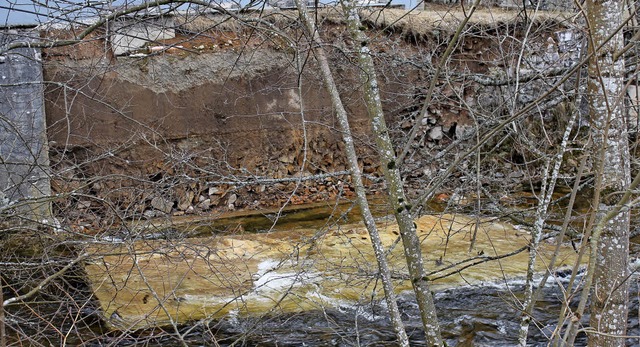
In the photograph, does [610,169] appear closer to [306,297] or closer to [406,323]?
[406,323]

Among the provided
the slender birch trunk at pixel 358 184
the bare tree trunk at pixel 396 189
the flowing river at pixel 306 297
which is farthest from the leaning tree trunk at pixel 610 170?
the flowing river at pixel 306 297

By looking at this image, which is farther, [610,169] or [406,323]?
[406,323]

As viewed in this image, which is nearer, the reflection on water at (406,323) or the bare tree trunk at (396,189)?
the bare tree trunk at (396,189)

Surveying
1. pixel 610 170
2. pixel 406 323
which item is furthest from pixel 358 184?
pixel 406 323

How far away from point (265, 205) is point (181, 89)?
7.66 feet

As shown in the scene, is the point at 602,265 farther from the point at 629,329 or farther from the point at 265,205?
the point at 265,205

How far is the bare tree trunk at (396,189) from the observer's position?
10.5 ft

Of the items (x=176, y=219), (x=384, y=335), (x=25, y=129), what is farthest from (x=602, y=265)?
(x=25, y=129)

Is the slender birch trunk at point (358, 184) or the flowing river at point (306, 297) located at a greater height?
the slender birch trunk at point (358, 184)

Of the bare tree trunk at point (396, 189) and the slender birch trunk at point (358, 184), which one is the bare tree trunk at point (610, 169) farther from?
the slender birch trunk at point (358, 184)

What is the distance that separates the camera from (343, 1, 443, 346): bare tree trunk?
3189 mm

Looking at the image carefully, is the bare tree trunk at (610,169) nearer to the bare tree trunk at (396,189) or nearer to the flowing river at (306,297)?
the bare tree trunk at (396,189)

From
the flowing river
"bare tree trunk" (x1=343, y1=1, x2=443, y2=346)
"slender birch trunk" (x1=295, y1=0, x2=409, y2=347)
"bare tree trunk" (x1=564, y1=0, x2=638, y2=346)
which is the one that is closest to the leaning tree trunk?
"bare tree trunk" (x1=564, y1=0, x2=638, y2=346)

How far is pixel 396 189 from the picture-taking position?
10.5ft
